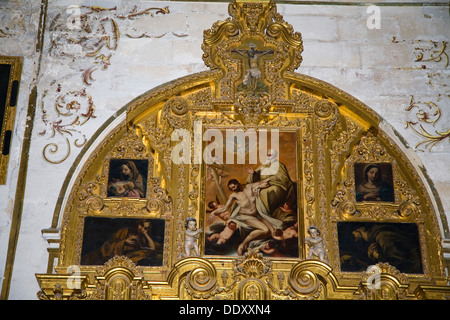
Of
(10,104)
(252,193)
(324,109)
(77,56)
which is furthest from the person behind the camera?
(77,56)

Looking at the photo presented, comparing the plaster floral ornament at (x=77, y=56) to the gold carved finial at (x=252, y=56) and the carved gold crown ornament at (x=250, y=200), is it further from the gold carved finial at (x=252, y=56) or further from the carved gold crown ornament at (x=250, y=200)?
the gold carved finial at (x=252, y=56)

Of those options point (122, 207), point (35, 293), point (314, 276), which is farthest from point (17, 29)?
point (314, 276)

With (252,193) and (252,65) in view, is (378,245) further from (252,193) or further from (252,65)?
(252,65)

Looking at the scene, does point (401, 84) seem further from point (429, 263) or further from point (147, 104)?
point (147, 104)

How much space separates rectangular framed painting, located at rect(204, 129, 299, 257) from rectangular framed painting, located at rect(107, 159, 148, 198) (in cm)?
80

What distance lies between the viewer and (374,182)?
1008 cm

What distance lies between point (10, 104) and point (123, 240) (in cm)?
236

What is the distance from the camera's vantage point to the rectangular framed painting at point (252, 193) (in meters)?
9.66

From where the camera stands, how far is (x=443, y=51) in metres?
10.8

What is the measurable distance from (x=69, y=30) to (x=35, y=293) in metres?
3.61

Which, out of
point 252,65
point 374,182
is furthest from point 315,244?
point 252,65

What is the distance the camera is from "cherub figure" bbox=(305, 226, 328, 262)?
953 cm

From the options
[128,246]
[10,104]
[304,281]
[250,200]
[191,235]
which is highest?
[10,104]

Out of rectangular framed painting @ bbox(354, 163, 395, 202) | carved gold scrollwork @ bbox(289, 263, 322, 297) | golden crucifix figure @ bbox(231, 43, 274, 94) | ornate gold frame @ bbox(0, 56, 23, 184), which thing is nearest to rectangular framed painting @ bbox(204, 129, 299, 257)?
carved gold scrollwork @ bbox(289, 263, 322, 297)
